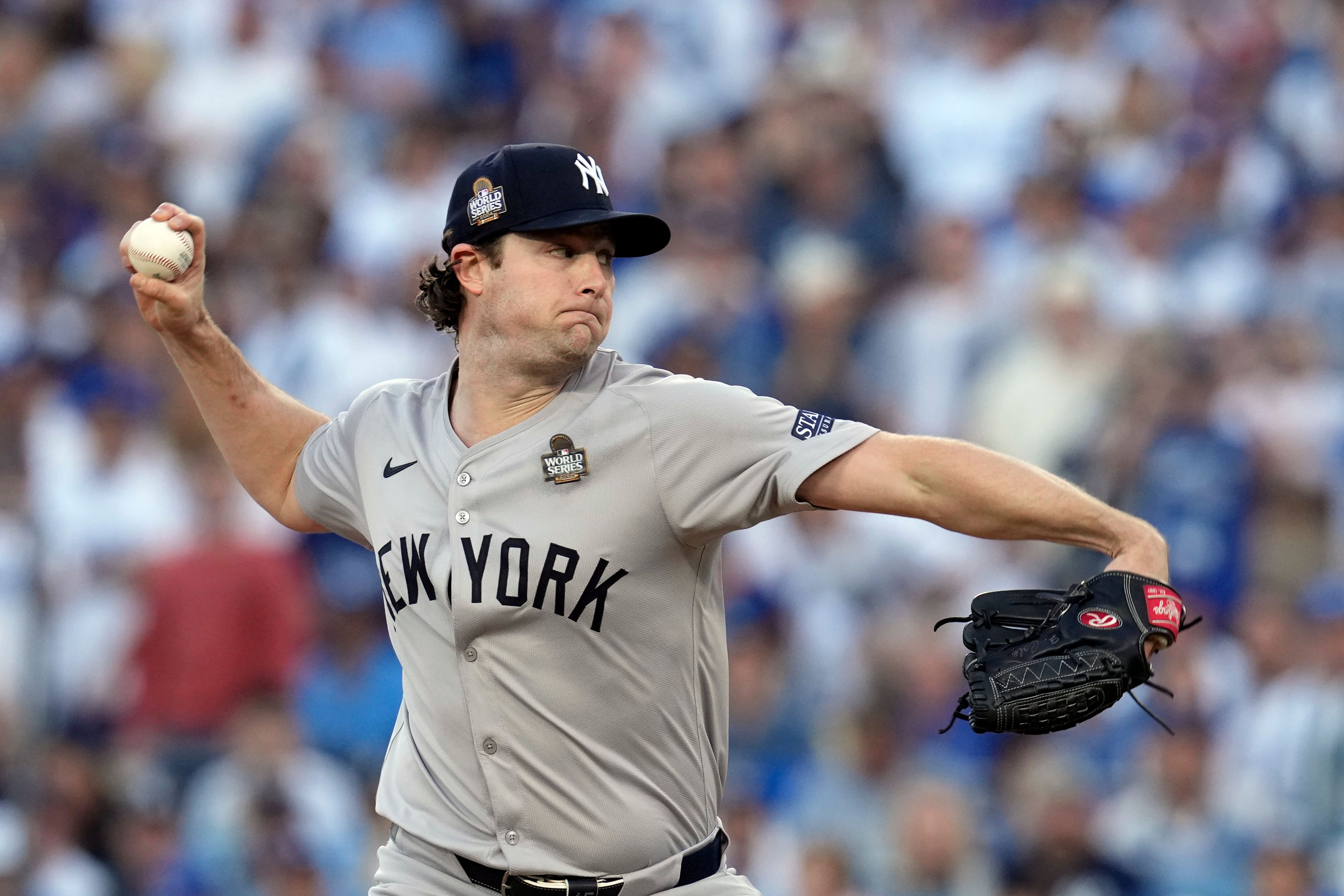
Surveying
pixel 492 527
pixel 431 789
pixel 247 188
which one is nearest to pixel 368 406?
pixel 492 527

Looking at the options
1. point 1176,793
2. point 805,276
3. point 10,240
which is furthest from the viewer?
point 10,240

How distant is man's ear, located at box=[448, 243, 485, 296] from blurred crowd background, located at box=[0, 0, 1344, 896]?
3.93 meters

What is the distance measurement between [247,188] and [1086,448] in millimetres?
5366

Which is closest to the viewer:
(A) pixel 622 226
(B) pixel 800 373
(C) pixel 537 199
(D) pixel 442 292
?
(C) pixel 537 199

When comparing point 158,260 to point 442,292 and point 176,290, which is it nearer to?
point 176,290

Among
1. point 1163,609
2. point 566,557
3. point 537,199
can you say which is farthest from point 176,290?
point 1163,609

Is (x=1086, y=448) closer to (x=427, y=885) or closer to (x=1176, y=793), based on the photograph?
(x=1176, y=793)

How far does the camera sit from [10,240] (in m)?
10.6

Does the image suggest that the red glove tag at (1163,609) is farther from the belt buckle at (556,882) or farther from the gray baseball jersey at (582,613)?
the belt buckle at (556,882)

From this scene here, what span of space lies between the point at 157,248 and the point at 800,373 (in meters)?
5.05

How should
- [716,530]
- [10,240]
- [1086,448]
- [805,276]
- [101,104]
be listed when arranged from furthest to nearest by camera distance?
1. [101,104]
2. [10,240]
3. [805,276]
4. [1086,448]
5. [716,530]

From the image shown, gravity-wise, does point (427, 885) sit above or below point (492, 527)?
below

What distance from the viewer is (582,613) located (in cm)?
384

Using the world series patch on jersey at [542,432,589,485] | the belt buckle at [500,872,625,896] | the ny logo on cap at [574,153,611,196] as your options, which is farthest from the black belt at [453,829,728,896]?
the ny logo on cap at [574,153,611,196]
